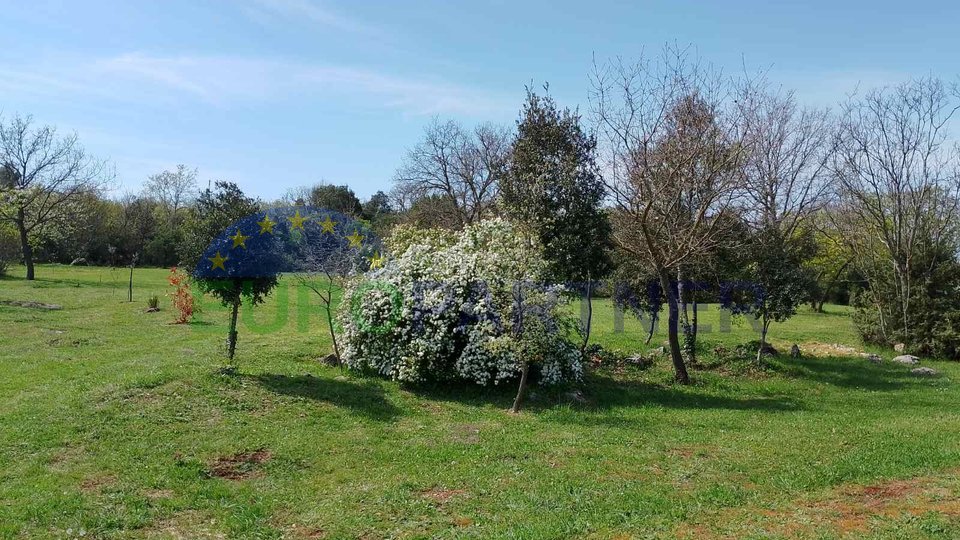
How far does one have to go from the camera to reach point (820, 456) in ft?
28.2

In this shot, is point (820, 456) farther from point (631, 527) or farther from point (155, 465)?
point (155, 465)

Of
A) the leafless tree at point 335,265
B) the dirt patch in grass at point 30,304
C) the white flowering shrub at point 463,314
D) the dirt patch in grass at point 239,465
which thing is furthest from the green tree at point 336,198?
the dirt patch in grass at point 239,465

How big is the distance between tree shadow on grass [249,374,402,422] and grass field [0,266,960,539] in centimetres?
6

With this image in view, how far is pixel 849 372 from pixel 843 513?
12.3 metres

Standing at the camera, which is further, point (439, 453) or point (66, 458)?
point (439, 453)

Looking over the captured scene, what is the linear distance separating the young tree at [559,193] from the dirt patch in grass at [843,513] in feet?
25.2

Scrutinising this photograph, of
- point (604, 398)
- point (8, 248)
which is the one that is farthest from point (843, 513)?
point (8, 248)

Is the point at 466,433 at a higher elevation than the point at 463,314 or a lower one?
lower

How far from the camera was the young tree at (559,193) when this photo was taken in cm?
1408

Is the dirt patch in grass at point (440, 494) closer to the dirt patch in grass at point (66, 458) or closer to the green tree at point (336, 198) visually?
the dirt patch in grass at point (66, 458)

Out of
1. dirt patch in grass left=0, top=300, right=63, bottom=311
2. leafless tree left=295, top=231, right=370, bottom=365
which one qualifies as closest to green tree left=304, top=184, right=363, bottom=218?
dirt patch in grass left=0, top=300, right=63, bottom=311

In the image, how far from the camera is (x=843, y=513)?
6.39m

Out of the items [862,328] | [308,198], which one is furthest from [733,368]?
[308,198]

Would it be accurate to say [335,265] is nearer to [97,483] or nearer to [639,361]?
[639,361]
